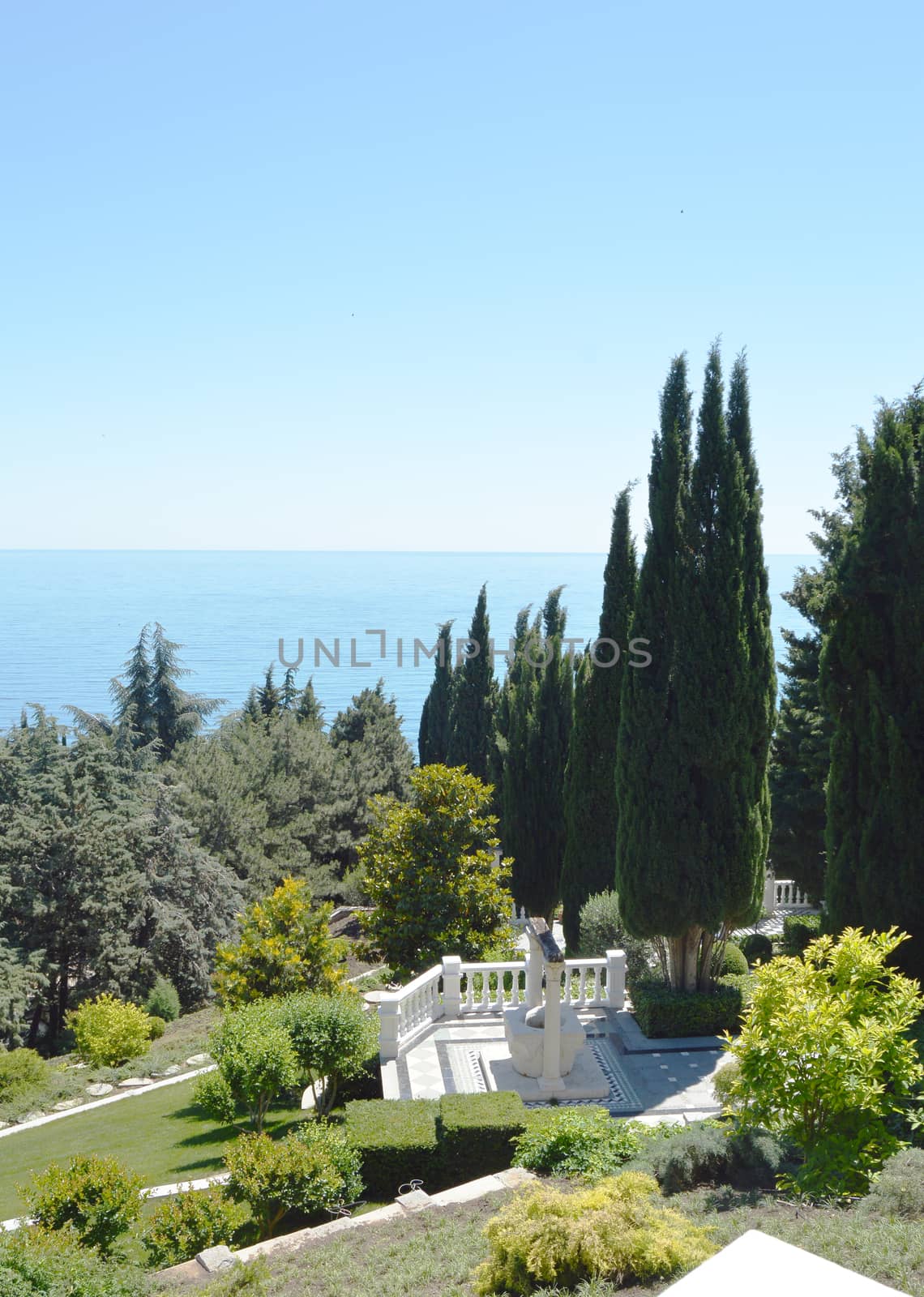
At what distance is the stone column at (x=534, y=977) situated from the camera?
1104cm

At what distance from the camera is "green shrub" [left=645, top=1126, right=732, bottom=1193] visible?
6.79 meters

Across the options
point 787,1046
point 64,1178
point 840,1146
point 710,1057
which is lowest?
point 710,1057

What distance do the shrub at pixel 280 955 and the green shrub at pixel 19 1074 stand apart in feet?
10.8

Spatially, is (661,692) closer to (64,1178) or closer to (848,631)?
(848,631)

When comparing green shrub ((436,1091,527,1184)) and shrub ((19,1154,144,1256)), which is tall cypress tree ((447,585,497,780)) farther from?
shrub ((19,1154,144,1256))

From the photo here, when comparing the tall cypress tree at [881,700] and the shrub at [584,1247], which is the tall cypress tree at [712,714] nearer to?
the tall cypress tree at [881,700]

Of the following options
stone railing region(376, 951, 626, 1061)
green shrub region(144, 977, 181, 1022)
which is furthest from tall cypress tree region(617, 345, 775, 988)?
green shrub region(144, 977, 181, 1022)

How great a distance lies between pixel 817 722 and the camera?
17.9m

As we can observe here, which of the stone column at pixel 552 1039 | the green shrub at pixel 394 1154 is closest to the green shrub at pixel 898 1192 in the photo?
the green shrub at pixel 394 1154

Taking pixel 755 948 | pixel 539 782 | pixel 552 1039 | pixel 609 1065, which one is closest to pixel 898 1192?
pixel 552 1039

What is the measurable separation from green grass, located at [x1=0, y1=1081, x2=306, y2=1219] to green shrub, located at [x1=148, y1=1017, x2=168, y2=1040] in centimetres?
459

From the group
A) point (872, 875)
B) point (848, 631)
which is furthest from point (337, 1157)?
point (848, 631)

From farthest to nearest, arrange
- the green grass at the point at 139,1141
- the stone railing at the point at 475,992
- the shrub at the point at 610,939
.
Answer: the shrub at the point at 610,939, the stone railing at the point at 475,992, the green grass at the point at 139,1141

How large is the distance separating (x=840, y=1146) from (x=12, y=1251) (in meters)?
5.18
